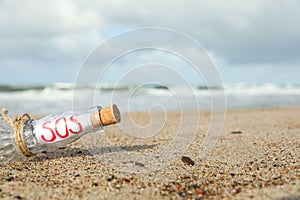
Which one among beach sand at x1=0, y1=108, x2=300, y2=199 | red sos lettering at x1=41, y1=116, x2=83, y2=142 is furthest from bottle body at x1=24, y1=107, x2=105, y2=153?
beach sand at x1=0, y1=108, x2=300, y2=199

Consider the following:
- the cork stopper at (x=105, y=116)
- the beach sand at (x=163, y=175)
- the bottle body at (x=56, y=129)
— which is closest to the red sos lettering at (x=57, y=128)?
the bottle body at (x=56, y=129)

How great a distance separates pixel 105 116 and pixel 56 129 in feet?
1.27

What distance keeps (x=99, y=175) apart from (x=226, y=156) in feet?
4.19

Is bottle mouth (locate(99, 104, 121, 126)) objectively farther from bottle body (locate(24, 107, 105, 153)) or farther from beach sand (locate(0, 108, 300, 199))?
beach sand (locate(0, 108, 300, 199))

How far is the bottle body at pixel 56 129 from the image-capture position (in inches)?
106

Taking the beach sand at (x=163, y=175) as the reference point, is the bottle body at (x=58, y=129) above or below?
above

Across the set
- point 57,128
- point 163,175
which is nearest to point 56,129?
point 57,128

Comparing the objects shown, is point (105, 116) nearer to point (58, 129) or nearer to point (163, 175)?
point (58, 129)

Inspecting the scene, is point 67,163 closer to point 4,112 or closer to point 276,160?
point 4,112

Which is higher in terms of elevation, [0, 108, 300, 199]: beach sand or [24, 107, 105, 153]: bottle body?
[24, 107, 105, 153]: bottle body

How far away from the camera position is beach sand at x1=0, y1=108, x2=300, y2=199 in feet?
6.97

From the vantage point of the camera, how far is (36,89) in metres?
22.0

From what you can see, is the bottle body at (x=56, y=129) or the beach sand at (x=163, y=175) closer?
the beach sand at (x=163, y=175)

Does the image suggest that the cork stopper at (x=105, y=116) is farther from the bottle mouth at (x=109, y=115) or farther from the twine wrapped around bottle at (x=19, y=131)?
the twine wrapped around bottle at (x=19, y=131)
